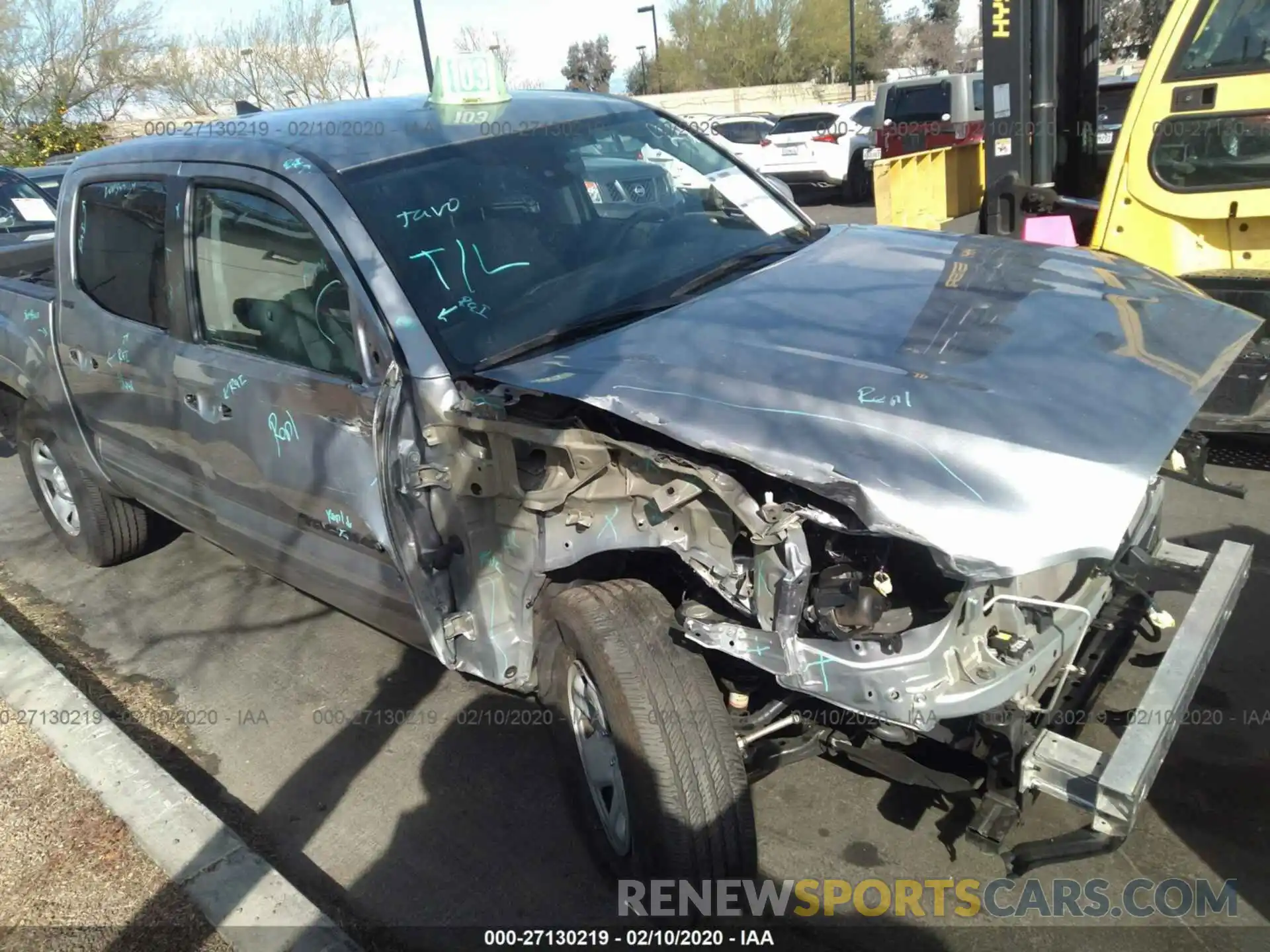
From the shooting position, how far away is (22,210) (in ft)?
32.9

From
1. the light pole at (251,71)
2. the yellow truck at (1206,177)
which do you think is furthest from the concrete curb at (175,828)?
the light pole at (251,71)

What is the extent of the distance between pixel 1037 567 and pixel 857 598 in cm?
41

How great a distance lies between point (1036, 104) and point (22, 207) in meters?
9.33

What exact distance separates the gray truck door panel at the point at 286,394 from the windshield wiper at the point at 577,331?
1.07 ft

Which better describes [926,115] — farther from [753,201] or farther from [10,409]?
[10,409]

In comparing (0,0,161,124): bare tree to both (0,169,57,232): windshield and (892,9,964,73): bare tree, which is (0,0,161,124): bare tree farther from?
(892,9,964,73): bare tree

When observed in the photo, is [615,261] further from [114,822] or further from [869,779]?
[114,822]

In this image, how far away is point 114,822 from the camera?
314 cm

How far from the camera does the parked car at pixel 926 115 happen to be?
48.4 ft

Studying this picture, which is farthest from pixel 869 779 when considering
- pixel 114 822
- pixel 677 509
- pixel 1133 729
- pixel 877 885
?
pixel 114 822

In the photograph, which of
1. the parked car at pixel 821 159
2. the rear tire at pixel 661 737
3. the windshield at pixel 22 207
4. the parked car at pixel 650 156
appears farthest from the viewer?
the parked car at pixel 821 159

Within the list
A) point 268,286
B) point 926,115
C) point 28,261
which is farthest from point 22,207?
point 926,115

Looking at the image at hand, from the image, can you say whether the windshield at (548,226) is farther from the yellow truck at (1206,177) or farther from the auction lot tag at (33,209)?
the auction lot tag at (33,209)

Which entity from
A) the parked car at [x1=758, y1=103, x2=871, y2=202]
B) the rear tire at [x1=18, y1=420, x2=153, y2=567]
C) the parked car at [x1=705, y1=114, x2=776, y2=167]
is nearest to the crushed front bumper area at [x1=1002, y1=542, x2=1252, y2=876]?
the rear tire at [x1=18, y1=420, x2=153, y2=567]
